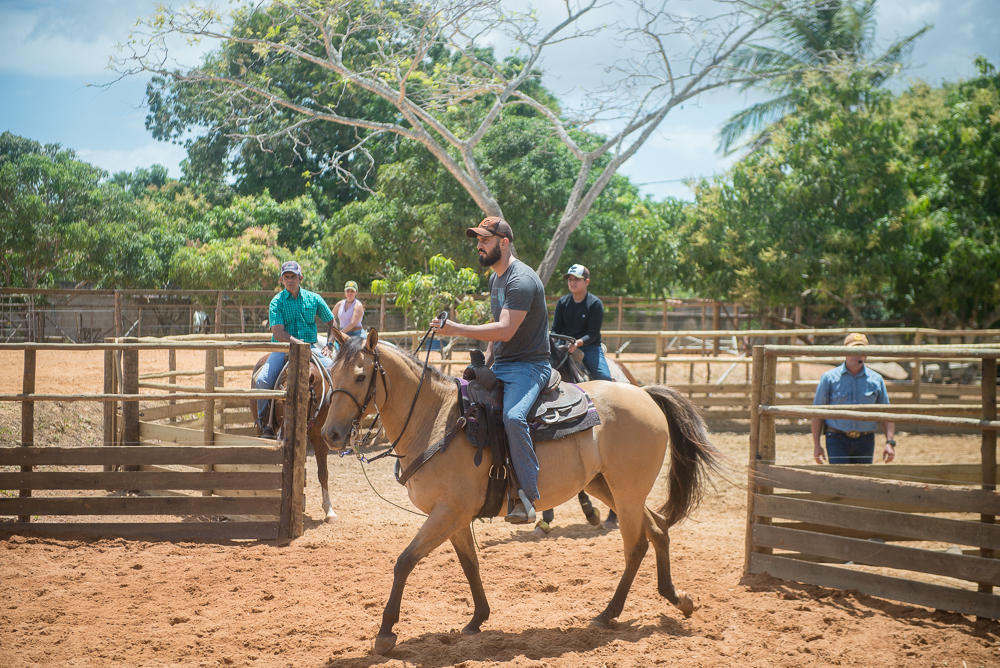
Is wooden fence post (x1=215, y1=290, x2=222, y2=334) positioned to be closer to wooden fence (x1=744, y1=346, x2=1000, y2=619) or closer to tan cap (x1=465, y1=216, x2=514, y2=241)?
tan cap (x1=465, y1=216, x2=514, y2=241)

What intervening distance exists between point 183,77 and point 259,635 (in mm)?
12548

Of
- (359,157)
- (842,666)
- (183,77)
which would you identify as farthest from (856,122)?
(359,157)

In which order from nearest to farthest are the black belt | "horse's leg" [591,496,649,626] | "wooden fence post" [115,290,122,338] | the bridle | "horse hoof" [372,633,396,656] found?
"horse hoof" [372,633,396,656] → the bridle → "horse's leg" [591,496,649,626] → the black belt → "wooden fence post" [115,290,122,338]

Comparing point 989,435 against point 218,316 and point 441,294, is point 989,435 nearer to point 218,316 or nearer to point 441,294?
point 441,294

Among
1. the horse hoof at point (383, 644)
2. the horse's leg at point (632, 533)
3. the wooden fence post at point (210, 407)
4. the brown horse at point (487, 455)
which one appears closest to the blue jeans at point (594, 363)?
the brown horse at point (487, 455)

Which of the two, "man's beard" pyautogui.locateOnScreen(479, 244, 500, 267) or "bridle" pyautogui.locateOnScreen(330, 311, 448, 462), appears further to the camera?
"man's beard" pyautogui.locateOnScreen(479, 244, 500, 267)

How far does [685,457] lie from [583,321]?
221 cm

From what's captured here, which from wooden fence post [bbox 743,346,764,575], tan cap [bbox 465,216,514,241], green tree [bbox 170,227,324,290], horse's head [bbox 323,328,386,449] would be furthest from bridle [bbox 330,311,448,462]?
green tree [bbox 170,227,324,290]

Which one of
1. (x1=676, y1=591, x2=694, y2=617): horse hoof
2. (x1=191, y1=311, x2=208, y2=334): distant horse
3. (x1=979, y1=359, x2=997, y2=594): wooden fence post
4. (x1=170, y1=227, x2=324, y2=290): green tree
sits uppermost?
(x1=170, y1=227, x2=324, y2=290): green tree

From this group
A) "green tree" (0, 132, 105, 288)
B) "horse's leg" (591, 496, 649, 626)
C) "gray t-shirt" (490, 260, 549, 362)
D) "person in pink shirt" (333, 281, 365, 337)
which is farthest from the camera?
"green tree" (0, 132, 105, 288)

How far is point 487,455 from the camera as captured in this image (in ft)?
13.4

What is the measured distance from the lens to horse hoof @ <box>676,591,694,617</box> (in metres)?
4.38

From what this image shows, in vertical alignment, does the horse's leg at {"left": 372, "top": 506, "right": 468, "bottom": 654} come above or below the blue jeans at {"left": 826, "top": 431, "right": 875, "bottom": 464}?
below

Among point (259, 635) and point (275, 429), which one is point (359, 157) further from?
point (259, 635)
